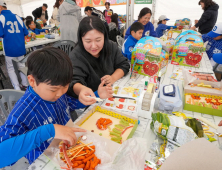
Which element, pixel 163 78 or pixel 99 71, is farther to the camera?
pixel 163 78

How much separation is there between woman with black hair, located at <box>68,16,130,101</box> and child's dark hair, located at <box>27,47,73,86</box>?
0.27 metres

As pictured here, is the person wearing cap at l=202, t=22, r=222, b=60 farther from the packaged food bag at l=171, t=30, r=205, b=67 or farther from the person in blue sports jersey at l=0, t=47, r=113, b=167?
the person in blue sports jersey at l=0, t=47, r=113, b=167

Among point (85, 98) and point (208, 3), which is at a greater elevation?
point (208, 3)

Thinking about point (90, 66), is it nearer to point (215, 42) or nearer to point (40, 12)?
point (215, 42)

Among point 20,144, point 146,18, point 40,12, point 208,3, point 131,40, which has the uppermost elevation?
point 40,12

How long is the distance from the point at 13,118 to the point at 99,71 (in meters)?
0.77

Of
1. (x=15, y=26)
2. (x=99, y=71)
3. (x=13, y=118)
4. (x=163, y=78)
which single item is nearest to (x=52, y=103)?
(x=13, y=118)

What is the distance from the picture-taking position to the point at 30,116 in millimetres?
765

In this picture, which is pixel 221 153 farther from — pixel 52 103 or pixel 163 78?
pixel 163 78

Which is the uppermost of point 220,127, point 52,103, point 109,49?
point 109,49

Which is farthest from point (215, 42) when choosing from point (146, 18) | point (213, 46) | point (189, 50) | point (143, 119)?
point (143, 119)

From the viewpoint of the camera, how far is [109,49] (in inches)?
50.4

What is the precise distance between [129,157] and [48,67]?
0.55 metres

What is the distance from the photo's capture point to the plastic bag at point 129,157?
2.05 ft
